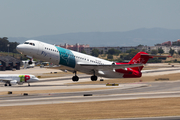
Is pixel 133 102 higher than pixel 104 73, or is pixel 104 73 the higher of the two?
pixel 104 73

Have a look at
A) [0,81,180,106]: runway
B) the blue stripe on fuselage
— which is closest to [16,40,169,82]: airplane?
the blue stripe on fuselage

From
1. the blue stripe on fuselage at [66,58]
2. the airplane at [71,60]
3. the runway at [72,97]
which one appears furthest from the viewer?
the runway at [72,97]

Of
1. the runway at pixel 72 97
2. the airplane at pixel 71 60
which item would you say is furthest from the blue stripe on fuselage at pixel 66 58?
the runway at pixel 72 97

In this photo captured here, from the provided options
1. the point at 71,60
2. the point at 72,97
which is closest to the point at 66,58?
the point at 71,60

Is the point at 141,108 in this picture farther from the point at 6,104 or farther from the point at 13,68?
the point at 13,68

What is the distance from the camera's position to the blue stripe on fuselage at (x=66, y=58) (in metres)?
54.4

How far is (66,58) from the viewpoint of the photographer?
55031mm

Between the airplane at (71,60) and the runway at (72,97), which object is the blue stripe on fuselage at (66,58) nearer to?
the airplane at (71,60)

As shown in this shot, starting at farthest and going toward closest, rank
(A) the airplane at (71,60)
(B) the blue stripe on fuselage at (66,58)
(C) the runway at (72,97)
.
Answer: (C) the runway at (72,97) → (B) the blue stripe on fuselage at (66,58) → (A) the airplane at (71,60)

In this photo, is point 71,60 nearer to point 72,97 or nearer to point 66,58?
point 66,58

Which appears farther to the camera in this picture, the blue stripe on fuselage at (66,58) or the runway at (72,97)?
the runway at (72,97)

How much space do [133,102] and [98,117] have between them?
1638 cm

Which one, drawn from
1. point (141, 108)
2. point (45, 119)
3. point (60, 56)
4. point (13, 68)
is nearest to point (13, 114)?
point (45, 119)

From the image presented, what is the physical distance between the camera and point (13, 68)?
192 metres
